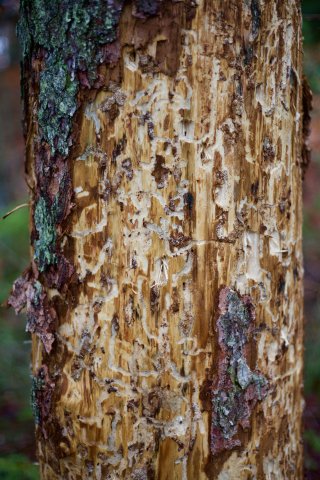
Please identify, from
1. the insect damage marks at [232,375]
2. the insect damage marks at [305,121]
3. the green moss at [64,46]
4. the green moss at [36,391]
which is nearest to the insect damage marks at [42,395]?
the green moss at [36,391]

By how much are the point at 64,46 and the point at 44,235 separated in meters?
0.60

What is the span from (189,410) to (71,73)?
1.12 m

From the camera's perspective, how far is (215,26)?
126cm

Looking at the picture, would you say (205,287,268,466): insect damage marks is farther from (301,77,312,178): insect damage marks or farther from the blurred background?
the blurred background

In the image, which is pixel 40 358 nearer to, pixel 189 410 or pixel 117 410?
pixel 117 410

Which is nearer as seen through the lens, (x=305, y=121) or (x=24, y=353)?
(x=305, y=121)

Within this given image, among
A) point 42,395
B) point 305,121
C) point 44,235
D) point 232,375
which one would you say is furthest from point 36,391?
point 305,121

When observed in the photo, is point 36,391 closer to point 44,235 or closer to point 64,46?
point 44,235

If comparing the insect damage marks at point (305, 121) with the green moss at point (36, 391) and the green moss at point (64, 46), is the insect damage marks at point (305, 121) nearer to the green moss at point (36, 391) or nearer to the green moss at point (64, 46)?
the green moss at point (64, 46)

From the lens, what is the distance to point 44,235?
1.42m

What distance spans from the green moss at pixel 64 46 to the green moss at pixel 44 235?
20 centimetres

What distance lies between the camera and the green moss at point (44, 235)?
140cm

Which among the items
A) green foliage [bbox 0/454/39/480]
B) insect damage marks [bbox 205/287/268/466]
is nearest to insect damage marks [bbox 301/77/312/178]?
insect damage marks [bbox 205/287/268/466]

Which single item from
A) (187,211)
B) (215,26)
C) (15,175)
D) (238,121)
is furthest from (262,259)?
(15,175)
